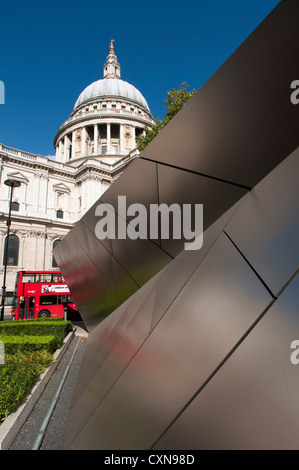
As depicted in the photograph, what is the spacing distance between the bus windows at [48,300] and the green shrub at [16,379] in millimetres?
12553

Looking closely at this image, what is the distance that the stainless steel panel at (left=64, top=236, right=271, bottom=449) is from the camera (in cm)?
157

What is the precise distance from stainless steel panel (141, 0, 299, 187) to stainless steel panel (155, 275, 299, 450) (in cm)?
138

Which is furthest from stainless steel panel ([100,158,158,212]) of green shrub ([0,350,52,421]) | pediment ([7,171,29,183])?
pediment ([7,171,29,183])

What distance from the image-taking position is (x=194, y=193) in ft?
10.3

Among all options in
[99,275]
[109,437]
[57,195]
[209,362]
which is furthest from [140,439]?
[57,195]

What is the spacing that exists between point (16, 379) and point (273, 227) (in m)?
6.36

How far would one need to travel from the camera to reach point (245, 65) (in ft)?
7.59

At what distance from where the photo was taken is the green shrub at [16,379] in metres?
5.03

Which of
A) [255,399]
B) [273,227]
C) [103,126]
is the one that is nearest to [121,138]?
[103,126]

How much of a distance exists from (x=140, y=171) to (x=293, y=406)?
3260mm

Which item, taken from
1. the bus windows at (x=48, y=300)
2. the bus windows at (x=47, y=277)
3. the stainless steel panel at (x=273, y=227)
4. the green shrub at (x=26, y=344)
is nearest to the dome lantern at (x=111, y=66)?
the bus windows at (x=47, y=277)

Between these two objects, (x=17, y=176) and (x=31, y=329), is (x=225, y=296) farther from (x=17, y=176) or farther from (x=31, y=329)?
(x=17, y=176)

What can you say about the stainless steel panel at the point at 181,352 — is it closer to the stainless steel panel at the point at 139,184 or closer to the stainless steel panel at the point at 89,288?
the stainless steel panel at the point at 139,184

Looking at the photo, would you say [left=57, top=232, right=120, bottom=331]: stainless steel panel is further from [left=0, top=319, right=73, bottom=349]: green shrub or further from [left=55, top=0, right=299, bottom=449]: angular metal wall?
[left=0, top=319, right=73, bottom=349]: green shrub
